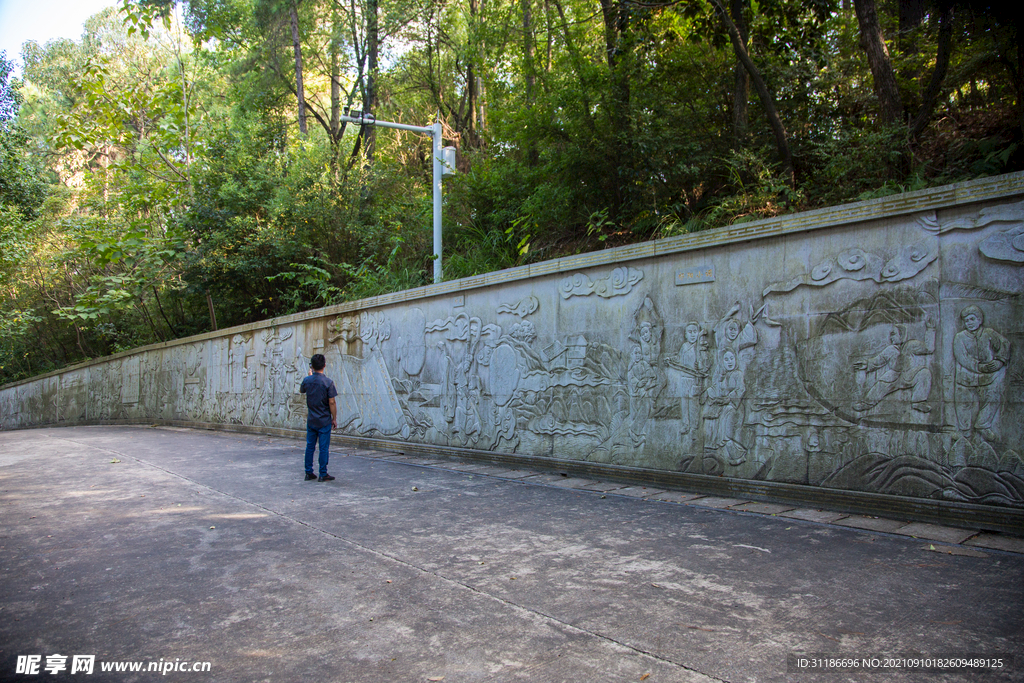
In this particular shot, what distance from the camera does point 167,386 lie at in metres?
18.6

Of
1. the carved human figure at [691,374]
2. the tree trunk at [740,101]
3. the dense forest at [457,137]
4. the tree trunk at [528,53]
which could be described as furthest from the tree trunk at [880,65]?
the tree trunk at [528,53]

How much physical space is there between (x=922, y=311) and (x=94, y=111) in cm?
2167

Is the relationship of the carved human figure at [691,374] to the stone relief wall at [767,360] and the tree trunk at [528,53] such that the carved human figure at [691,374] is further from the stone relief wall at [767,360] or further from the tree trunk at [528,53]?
the tree trunk at [528,53]

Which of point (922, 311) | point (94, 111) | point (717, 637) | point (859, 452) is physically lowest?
point (717, 637)

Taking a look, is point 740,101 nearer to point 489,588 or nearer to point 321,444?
point 321,444

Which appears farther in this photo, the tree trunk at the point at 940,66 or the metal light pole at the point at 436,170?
the metal light pole at the point at 436,170

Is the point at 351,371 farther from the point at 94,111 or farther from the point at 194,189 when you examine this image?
the point at 94,111

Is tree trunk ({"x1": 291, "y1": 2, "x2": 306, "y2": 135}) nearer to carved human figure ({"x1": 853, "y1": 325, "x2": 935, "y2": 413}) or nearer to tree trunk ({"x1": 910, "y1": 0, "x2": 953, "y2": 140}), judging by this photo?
tree trunk ({"x1": 910, "y1": 0, "x2": 953, "y2": 140})

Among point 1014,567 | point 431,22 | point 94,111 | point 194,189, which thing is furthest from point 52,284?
point 1014,567

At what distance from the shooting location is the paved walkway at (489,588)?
2.87 m

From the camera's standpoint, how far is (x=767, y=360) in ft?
19.8

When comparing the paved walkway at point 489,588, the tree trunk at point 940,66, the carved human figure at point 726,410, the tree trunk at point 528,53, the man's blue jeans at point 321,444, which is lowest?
the paved walkway at point 489,588

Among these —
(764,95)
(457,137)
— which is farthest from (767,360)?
(457,137)

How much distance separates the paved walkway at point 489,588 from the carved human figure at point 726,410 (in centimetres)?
58
